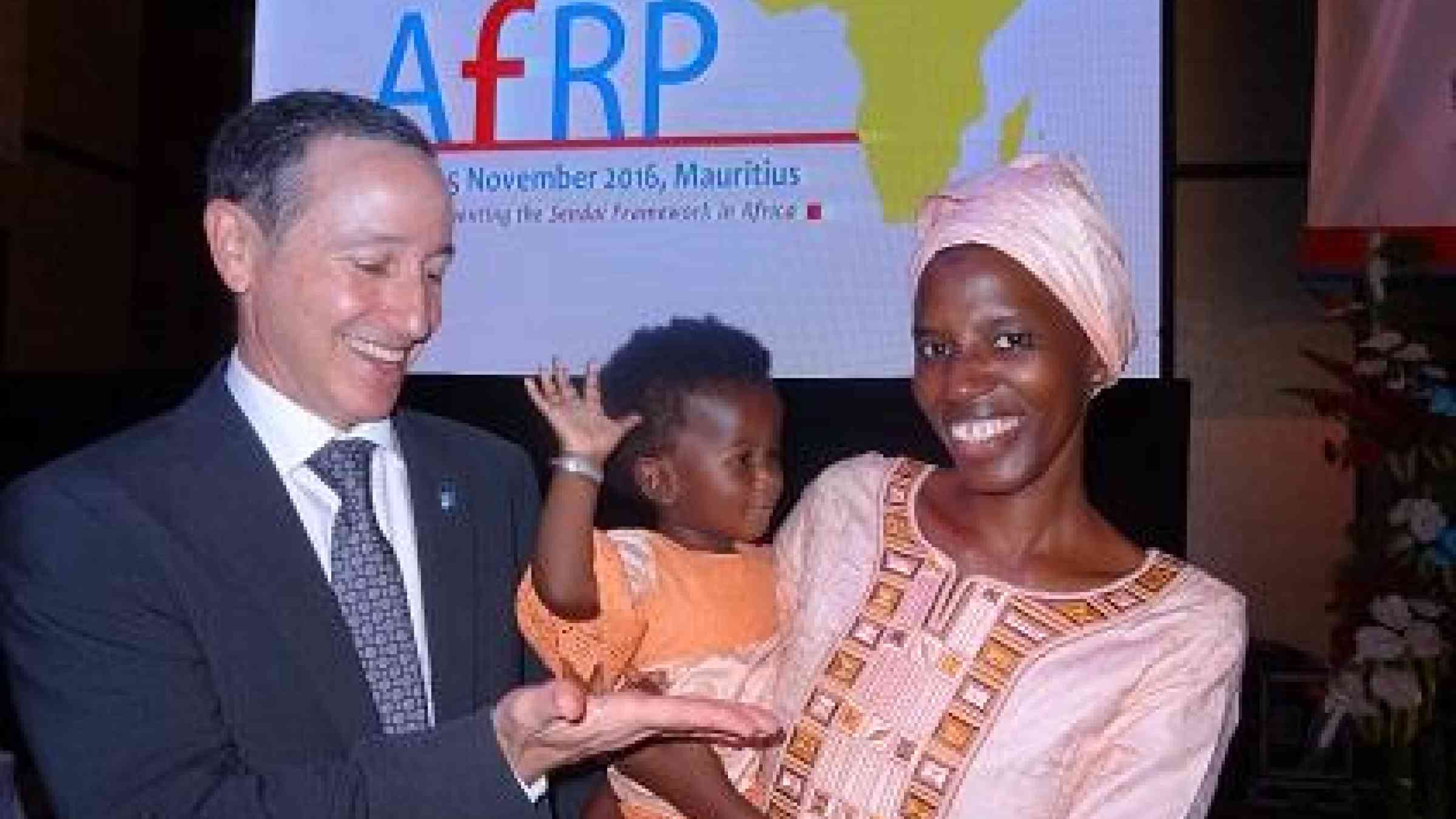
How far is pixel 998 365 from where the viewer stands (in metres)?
1.64

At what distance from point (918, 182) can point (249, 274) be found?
239cm

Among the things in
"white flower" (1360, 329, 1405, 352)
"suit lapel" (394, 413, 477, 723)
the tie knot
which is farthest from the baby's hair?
"white flower" (1360, 329, 1405, 352)

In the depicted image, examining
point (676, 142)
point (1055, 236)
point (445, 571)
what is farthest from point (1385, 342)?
point (445, 571)

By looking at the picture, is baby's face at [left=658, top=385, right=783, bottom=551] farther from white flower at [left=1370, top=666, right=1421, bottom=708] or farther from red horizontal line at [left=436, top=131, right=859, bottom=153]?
white flower at [left=1370, top=666, right=1421, bottom=708]

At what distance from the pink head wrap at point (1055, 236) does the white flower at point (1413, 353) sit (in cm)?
252

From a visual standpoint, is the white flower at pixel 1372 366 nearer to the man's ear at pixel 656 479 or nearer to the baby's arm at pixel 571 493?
the man's ear at pixel 656 479

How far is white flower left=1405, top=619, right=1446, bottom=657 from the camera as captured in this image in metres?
3.90

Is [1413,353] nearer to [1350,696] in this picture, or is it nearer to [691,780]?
[1350,696]

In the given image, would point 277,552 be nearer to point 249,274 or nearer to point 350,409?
point 350,409

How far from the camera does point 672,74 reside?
400 cm

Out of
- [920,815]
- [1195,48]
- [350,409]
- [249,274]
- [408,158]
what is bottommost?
[920,815]

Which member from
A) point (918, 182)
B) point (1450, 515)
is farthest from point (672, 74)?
point (1450, 515)

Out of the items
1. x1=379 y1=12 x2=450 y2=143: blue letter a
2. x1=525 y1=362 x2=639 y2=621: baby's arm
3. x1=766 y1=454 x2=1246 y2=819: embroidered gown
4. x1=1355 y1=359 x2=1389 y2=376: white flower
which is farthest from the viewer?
x1=379 y1=12 x2=450 y2=143: blue letter a

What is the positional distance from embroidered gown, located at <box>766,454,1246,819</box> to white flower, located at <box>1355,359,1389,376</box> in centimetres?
258
